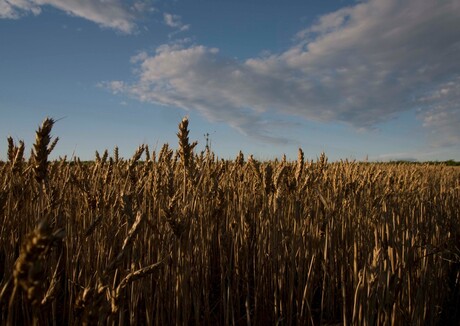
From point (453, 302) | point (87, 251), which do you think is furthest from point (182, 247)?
point (453, 302)

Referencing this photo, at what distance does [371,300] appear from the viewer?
2002 mm

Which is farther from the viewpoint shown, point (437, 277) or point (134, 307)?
point (437, 277)

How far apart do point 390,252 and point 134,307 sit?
150 centimetres

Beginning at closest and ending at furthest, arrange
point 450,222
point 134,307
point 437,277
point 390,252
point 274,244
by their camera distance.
→ point 134,307, point 390,252, point 274,244, point 437,277, point 450,222

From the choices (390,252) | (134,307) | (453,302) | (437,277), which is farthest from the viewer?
(453,302)

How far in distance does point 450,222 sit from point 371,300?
3.04 metres

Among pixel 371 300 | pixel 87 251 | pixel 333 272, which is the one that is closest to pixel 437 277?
pixel 333 272

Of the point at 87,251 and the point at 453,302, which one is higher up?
the point at 87,251

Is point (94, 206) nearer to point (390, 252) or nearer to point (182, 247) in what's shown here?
point (182, 247)

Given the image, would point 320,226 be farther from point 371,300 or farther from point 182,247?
point 182,247

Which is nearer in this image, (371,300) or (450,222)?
(371,300)

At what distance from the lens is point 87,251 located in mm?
2471

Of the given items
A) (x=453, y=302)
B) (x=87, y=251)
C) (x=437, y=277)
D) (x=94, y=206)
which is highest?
(x=94, y=206)

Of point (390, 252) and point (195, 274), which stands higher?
point (390, 252)
